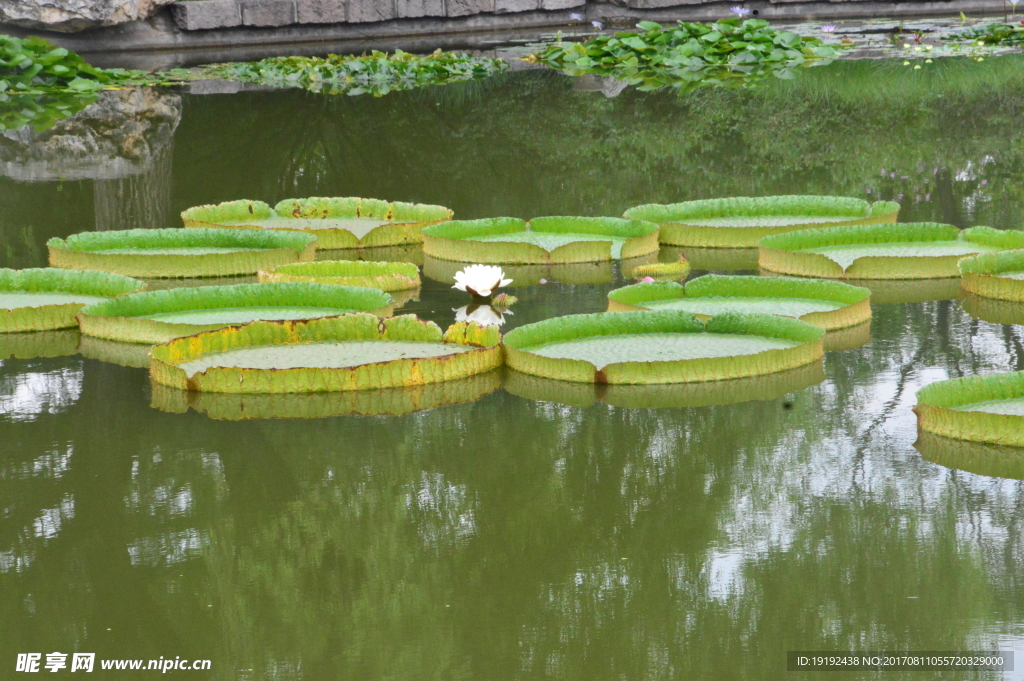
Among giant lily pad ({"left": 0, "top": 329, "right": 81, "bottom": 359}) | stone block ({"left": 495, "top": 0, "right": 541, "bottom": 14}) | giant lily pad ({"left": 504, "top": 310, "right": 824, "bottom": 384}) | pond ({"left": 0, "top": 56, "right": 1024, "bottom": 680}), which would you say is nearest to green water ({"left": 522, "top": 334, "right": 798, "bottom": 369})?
giant lily pad ({"left": 504, "top": 310, "right": 824, "bottom": 384})

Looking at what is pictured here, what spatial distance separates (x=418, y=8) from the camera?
18578 millimetres

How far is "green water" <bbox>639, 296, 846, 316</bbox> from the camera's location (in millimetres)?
4277

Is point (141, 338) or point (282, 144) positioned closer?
point (141, 338)

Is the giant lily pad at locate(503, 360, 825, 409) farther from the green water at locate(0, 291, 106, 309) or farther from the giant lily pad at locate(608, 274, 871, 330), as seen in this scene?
the green water at locate(0, 291, 106, 309)

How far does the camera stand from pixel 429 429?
3.38 m

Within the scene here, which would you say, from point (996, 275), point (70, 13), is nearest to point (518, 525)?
point (996, 275)

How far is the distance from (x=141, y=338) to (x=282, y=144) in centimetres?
556

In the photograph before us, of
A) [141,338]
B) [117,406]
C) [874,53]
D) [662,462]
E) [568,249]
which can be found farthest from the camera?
[874,53]

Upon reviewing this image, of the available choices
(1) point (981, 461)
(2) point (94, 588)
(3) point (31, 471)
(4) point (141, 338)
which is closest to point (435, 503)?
(2) point (94, 588)

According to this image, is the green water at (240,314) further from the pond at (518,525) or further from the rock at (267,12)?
the rock at (267,12)

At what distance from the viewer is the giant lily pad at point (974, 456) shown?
9.67 ft

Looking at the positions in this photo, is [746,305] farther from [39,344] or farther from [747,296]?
[39,344]

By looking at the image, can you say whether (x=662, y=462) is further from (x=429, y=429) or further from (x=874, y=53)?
(x=874, y=53)

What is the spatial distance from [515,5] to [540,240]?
1454 cm
